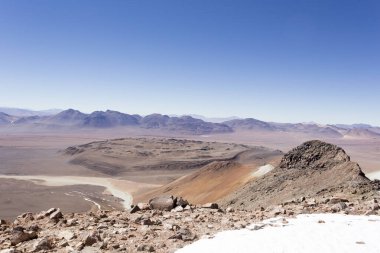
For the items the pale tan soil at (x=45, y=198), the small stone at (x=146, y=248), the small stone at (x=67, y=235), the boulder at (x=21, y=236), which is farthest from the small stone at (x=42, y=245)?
the pale tan soil at (x=45, y=198)

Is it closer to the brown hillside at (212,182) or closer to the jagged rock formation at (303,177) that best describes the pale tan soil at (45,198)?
the brown hillside at (212,182)

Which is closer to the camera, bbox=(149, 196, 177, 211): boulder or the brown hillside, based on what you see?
bbox=(149, 196, 177, 211): boulder

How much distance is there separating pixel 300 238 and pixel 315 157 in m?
21.0

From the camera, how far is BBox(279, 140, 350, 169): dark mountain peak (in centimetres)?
2968

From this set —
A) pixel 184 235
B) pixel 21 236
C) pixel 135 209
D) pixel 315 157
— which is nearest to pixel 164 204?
pixel 135 209

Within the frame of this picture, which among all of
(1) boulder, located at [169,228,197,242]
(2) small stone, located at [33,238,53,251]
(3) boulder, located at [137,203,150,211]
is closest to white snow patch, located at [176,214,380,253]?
(1) boulder, located at [169,228,197,242]

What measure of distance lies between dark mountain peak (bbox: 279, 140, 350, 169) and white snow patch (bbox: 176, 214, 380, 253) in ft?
55.0

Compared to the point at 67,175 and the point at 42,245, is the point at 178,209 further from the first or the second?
the point at 67,175

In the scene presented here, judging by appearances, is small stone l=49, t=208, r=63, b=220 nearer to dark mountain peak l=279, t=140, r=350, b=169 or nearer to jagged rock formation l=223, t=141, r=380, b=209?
jagged rock formation l=223, t=141, r=380, b=209

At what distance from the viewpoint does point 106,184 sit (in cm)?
8406

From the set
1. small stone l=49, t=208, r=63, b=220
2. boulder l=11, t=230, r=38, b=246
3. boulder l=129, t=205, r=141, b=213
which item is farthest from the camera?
boulder l=129, t=205, r=141, b=213

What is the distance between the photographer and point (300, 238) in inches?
441

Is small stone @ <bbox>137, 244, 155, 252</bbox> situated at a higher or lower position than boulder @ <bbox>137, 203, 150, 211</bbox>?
higher

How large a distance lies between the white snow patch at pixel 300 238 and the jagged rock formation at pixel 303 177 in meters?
9.72
